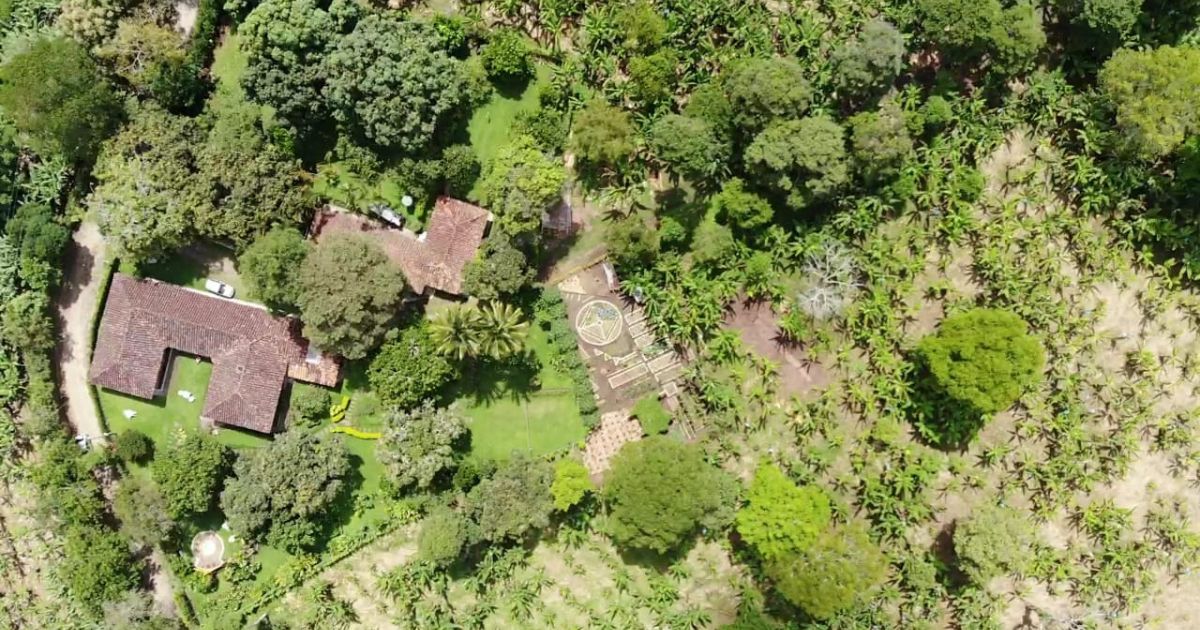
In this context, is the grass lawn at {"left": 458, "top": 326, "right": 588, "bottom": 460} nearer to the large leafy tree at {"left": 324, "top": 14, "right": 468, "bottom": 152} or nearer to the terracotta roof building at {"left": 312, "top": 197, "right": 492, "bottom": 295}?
the terracotta roof building at {"left": 312, "top": 197, "right": 492, "bottom": 295}

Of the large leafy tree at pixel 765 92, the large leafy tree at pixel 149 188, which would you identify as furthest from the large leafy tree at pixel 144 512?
the large leafy tree at pixel 765 92

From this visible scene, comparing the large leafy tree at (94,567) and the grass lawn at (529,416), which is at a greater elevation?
the grass lawn at (529,416)

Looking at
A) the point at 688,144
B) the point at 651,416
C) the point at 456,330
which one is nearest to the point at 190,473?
the point at 456,330

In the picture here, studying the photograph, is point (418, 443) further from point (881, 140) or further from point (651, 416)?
point (881, 140)

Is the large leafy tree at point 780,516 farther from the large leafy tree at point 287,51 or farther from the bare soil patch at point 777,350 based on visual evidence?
the large leafy tree at point 287,51

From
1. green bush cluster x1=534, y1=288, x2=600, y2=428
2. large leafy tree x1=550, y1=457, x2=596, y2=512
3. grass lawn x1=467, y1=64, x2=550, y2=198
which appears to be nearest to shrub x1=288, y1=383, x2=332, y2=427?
green bush cluster x1=534, y1=288, x2=600, y2=428

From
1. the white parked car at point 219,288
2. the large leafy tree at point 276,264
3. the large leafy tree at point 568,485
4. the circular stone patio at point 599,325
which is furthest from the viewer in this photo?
the circular stone patio at point 599,325
